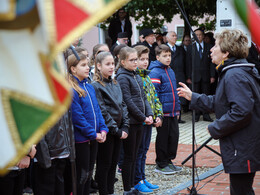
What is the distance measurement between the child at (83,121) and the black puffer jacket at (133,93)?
793mm

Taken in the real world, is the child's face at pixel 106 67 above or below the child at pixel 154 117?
above

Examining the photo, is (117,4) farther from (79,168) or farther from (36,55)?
(79,168)

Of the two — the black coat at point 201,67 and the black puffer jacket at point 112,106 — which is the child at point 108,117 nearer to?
the black puffer jacket at point 112,106

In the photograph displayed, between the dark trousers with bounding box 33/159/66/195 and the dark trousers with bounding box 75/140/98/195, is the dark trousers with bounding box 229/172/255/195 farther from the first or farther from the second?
the dark trousers with bounding box 33/159/66/195

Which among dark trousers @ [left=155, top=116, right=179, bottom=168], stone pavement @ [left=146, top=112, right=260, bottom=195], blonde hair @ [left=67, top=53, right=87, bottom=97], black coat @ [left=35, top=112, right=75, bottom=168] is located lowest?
stone pavement @ [left=146, top=112, right=260, bottom=195]

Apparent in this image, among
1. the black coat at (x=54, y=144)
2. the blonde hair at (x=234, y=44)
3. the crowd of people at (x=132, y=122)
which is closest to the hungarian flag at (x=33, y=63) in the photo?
the crowd of people at (x=132, y=122)

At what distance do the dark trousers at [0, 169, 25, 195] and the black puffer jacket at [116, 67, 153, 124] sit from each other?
77.7 inches

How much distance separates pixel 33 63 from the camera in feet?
3.96

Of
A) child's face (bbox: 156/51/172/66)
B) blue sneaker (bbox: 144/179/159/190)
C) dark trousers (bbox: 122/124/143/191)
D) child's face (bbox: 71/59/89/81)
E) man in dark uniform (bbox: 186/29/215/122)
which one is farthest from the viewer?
man in dark uniform (bbox: 186/29/215/122)

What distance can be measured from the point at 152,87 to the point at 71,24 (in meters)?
4.98

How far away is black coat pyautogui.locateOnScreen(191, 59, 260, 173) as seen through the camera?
3.70 m

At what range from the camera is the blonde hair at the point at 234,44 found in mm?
3914

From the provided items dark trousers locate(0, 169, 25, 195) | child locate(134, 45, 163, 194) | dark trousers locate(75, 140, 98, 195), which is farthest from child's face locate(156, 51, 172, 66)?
dark trousers locate(0, 169, 25, 195)

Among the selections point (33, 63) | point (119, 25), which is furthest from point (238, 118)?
point (119, 25)
